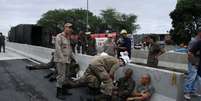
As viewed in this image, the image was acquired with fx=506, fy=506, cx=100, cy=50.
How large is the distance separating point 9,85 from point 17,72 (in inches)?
176

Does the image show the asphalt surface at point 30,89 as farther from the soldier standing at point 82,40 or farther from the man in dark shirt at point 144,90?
the soldier standing at point 82,40

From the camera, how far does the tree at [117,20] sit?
140625mm

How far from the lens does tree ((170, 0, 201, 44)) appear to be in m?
77.8

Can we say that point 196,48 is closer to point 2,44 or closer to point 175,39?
point 2,44

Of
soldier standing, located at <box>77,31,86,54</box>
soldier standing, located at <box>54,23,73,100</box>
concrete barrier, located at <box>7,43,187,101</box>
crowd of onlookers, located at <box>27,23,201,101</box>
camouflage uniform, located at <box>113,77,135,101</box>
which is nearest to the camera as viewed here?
concrete barrier, located at <box>7,43,187,101</box>

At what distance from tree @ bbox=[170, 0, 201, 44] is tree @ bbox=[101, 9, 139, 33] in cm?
5739

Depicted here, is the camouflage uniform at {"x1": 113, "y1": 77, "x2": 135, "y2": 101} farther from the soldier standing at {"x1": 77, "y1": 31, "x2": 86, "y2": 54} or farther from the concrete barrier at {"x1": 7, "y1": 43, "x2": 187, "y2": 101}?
the soldier standing at {"x1": 77, "y1": 31, "x2": 86, "y2": 54}

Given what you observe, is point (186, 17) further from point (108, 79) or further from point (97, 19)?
point (108, 79)

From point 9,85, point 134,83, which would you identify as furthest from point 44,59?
point 134,83

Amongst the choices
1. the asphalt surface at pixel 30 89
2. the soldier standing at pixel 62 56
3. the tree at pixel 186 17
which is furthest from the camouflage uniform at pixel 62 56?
the tree at pixel 186 17

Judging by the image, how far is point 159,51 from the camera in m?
14.1

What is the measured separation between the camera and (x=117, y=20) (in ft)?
474

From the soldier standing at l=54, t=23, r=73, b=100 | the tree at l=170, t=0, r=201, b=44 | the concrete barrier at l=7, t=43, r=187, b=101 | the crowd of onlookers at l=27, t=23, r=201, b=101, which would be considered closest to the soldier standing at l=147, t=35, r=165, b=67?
the crowd of onlookers at l=27, t=23, r=201, b=101

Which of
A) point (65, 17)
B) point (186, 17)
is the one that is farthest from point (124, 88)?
point (65, 17)
